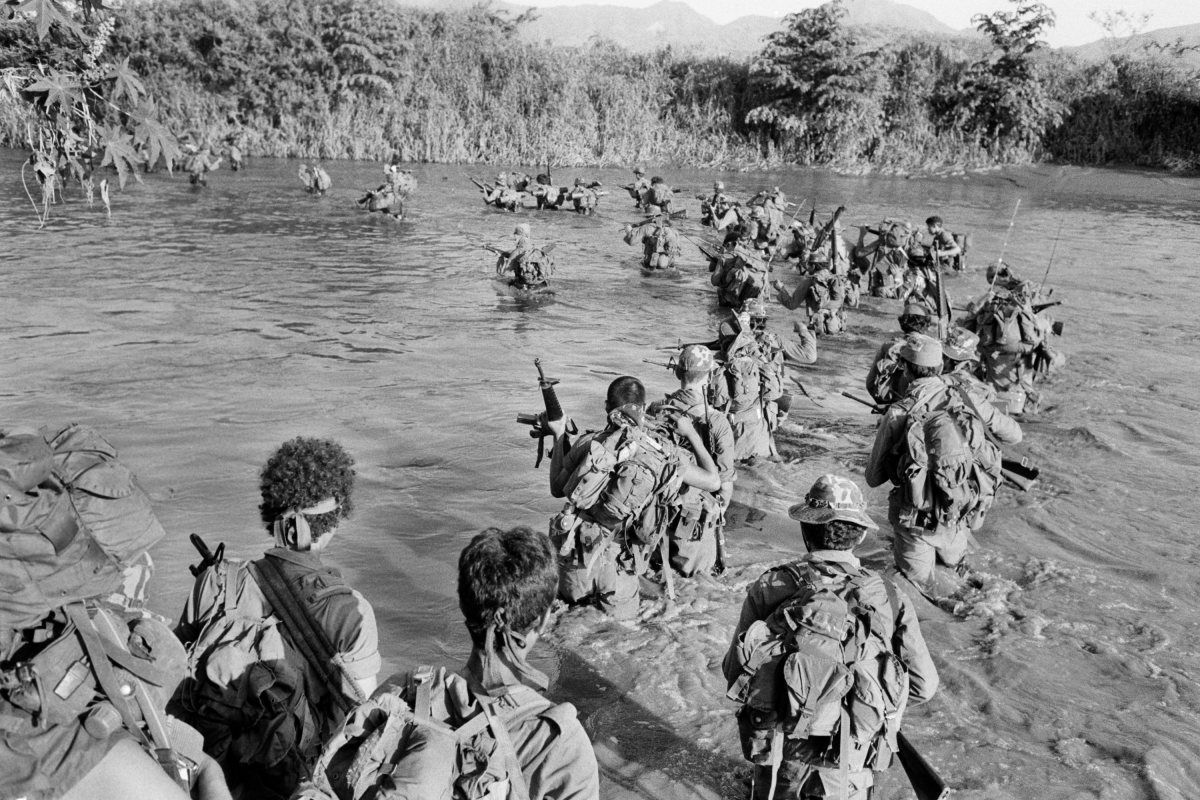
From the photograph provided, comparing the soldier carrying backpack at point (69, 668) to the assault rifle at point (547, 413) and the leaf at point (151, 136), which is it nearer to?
the leaf at point (151, 136)

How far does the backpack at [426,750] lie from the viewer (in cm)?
209

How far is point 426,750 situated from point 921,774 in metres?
2.13

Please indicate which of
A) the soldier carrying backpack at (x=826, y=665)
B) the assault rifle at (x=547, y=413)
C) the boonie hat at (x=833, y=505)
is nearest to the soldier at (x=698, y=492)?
the assault rifle at (x=547, y=413)

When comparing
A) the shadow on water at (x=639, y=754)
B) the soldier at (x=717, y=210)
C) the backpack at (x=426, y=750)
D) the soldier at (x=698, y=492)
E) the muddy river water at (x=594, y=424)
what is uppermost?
the backpack at (x=426, y=750)

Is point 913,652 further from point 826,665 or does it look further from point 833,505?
point 833,505

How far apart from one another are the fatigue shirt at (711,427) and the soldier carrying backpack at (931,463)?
3.28 feet

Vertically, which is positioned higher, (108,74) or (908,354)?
(108,74)

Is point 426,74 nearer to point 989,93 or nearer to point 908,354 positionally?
point 989,93

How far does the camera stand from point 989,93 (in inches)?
1492

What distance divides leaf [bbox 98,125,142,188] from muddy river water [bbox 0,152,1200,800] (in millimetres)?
1744

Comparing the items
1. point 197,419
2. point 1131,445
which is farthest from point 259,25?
point 1131,445

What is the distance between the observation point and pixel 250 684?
2896 mm

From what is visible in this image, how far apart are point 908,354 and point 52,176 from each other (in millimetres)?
4623

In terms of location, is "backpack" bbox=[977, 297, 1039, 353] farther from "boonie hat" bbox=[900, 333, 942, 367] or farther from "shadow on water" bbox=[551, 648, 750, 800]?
"shadow on water" bbox=[551, 648, 750, 800]
